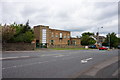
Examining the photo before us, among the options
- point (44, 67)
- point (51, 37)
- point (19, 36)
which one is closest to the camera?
point (44, 67)

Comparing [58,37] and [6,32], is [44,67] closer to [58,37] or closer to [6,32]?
[6,32]

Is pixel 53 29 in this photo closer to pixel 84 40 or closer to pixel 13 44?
pixel 84 40

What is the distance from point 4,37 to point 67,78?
2571 centimetres

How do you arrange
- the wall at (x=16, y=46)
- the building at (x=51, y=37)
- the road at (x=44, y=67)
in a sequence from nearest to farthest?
the road at (x=44, y=67) < the wall at (x=16, y=46) < the building at (x=51, y=37)

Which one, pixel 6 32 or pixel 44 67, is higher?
pixel 6 32

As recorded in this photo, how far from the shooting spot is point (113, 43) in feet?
258

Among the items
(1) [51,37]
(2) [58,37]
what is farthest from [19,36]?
(2) [58,37]

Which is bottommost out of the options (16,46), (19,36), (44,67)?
(44,67)

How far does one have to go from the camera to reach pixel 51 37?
196ft

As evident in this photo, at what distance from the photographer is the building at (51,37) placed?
54.2 meters

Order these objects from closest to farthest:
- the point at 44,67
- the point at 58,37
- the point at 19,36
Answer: the point at 44,67, the point at 19,36, the point at 58,37

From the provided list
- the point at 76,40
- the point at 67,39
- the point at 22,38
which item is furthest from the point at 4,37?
the point at 76,40

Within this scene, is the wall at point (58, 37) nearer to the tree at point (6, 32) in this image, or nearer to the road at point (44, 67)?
the tree at point (6, 32)

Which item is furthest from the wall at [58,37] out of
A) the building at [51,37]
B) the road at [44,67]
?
the road at [44,67]
